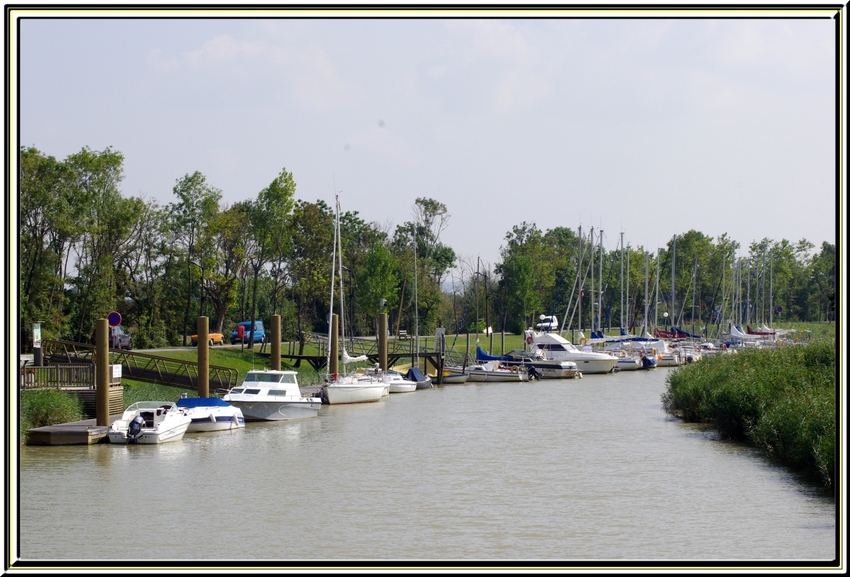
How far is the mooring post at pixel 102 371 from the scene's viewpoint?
36500 mm

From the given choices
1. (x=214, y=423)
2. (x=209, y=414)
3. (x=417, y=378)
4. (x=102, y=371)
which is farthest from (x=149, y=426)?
(x=417, y=378)

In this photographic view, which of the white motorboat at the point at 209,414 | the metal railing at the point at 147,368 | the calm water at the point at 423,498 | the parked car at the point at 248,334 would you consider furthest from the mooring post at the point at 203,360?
the parked car at the point at 248,334

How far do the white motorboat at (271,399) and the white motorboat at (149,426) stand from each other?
6044mm

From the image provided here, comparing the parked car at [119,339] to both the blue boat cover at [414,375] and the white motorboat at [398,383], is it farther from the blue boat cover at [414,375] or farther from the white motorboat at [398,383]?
the blue boat cover at [414,375]

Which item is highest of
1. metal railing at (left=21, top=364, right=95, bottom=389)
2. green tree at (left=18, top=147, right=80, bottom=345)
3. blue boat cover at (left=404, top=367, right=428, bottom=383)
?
green tree at (left=18, top=147, right=80, bottom=345)

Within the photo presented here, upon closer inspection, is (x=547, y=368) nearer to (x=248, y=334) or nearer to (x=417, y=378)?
(x=417, y=378)

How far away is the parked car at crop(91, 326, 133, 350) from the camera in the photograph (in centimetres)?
6419

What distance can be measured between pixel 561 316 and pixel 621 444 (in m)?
86.7

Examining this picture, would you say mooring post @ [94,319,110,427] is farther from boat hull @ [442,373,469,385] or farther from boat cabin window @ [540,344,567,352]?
boat cabin window @ [540,344,567,352]

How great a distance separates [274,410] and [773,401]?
21057 mm

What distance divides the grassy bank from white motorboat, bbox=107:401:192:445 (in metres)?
19.4

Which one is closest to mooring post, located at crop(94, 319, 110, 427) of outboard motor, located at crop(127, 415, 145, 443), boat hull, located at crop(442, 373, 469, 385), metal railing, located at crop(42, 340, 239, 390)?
outboard motor, located at crop(127, 415, 145, 443)
